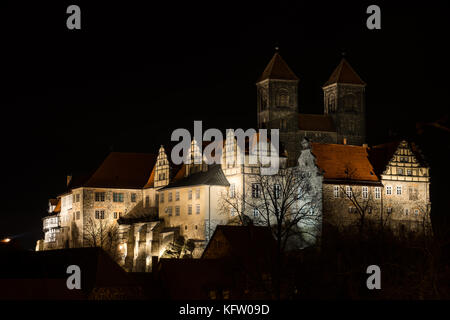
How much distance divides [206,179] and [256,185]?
4041 millimetres

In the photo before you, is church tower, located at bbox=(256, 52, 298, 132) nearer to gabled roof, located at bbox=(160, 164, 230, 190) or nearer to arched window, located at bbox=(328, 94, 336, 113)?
arched window, located at bbox=(328, 94, 336, 113)

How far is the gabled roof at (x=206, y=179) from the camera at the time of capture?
75.8 metres

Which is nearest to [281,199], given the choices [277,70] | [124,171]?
[124,171]

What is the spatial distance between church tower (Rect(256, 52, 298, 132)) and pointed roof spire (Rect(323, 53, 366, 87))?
6083mm

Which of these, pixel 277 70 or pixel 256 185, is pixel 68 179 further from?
pixel 256 185

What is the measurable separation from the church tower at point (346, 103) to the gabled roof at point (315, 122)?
0.84 metres

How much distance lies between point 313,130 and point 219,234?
37842 mm

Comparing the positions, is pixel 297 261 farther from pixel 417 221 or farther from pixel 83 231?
pixel 83 231

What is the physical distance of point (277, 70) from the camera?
93.4 meters

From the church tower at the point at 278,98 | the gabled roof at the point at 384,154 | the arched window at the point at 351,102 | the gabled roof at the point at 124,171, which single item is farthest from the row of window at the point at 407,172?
the gabled roof at the point at 124,171

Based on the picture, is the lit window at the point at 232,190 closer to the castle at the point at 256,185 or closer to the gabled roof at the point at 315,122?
the castle at the point at 256,185

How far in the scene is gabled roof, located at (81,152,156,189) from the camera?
291ft
